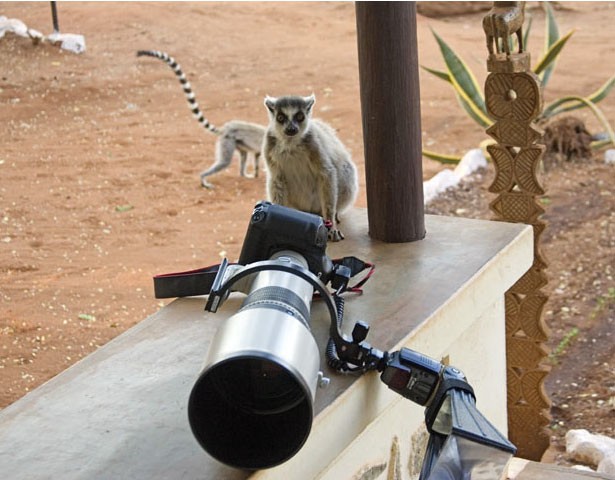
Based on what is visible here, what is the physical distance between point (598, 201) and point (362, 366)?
14.0 feet

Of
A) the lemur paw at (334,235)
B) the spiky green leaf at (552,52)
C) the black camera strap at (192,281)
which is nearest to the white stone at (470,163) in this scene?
the spiky green leaf at (552,52)

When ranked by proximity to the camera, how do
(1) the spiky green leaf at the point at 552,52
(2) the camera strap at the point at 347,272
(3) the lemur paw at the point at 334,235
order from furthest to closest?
(1) the spiky green leaf at the point at 552,52, (3) the lemur paw at the point at 334,235, (2) the camera strap at the point at 347,272

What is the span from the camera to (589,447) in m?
2.93

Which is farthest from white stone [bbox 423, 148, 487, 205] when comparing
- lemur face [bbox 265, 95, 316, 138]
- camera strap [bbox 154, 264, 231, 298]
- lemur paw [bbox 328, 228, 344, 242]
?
camera strap [bbox 154, 264, 231, 298]

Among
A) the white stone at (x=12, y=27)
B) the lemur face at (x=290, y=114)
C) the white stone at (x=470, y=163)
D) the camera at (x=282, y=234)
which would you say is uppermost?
the camera at (x=282, y=234)

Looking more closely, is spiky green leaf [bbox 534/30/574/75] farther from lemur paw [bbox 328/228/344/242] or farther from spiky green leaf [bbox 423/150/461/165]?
lemur paw [bbox 328/228/344/242]

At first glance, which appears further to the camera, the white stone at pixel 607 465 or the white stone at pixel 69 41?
the white stone at pixel 69 41

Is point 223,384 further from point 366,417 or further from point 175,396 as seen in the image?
point 366,417

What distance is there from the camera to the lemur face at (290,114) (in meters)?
2.58

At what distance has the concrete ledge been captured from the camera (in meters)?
1.35

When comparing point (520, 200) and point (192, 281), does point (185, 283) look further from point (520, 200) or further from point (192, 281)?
point (520, 200)

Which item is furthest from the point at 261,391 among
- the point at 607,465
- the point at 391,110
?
the point at 607,465

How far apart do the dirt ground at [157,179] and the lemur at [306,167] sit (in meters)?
1.12

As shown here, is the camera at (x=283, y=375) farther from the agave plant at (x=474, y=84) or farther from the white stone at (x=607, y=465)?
the agave plant at (x=474, y=84)
